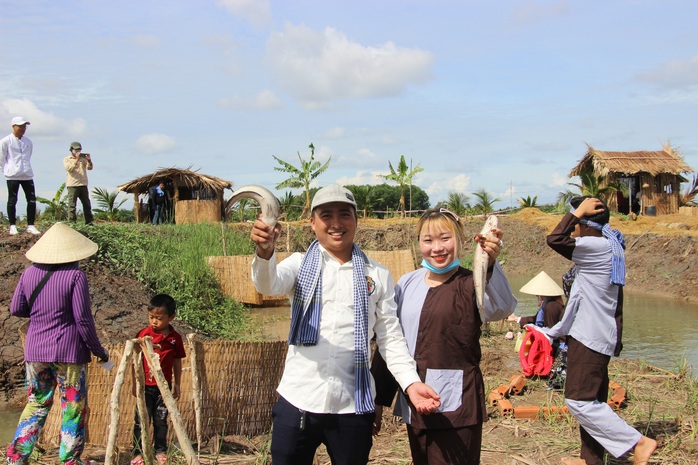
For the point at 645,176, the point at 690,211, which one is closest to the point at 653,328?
the point at 690,211

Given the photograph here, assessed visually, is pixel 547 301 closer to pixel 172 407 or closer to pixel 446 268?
pixel 446 268

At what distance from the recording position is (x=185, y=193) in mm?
18000

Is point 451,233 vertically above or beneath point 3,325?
above

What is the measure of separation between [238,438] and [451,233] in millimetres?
2623

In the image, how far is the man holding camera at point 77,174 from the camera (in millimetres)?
9961

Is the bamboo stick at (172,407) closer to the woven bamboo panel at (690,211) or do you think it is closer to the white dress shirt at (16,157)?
the white dress shirt at (16,157)

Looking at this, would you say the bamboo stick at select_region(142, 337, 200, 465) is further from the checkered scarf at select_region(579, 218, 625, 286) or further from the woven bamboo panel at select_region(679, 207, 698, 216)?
the woven bamboo panel at select_region(679, 207, 698, 216)

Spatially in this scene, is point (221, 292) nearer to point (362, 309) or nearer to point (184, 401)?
point (184, 401)

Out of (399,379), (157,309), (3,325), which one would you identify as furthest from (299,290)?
(3,325)

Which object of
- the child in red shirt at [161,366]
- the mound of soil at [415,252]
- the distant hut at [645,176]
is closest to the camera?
the child in red shirt at [161,366]

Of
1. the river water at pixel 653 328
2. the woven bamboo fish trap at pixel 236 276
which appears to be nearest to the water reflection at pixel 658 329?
the river water at pixel 653 328

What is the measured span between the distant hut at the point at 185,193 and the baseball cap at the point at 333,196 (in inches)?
540

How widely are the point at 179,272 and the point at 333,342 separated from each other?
7058 mm

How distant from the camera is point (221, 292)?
9695 millimetres
